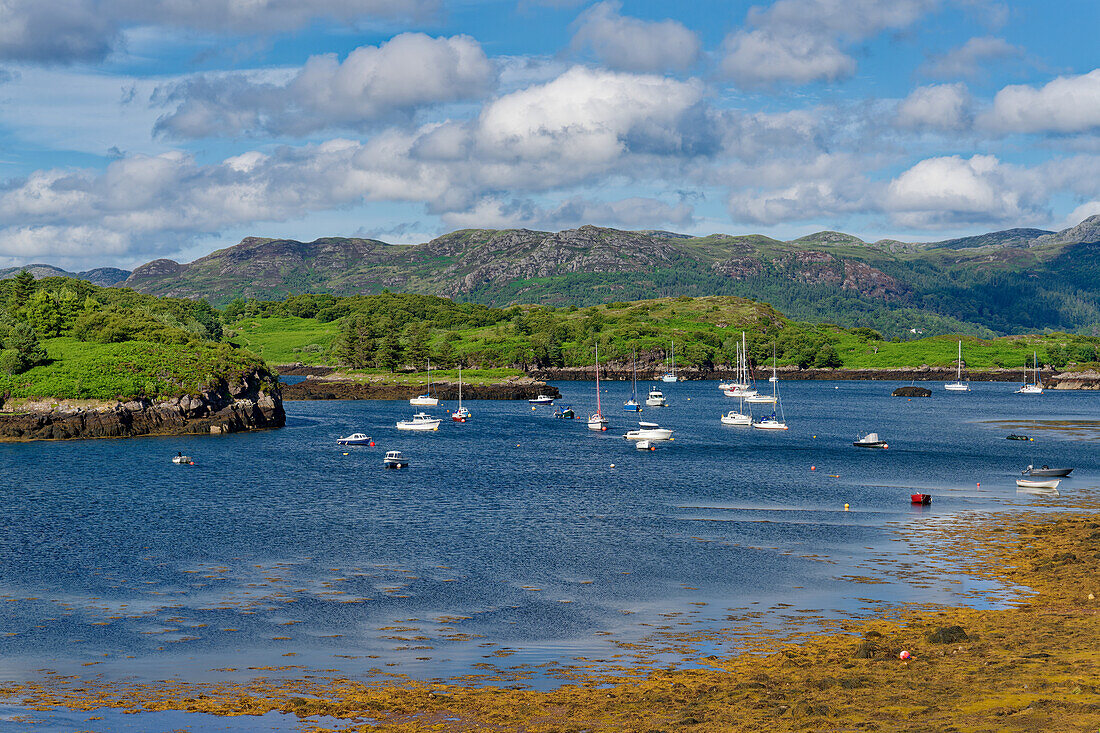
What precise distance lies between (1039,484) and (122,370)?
118524 mm

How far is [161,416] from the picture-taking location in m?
138

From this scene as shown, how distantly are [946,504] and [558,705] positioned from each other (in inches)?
2300

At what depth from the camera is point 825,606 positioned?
151ft

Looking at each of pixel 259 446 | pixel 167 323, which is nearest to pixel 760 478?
pixel 259 446

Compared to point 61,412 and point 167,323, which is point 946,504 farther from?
point 167,323

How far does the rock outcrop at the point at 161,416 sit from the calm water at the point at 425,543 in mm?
6219

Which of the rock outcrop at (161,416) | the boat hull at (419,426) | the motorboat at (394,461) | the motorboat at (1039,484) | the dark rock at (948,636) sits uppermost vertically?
the rock outcrop at (161,416)

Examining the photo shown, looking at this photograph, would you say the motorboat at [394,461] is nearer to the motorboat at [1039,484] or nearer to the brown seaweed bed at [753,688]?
the motorboat at [1039,484]

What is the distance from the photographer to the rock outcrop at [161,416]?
423 ft

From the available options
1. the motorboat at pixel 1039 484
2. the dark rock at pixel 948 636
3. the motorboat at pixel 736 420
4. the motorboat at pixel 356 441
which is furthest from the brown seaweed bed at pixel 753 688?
the motorboat at pixel 736 420

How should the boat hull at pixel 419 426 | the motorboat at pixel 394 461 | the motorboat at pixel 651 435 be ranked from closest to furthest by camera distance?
the motorboat at pixel 394 461 → the motorboat at pixel 651 435 → the boat hull at pixel 419 426

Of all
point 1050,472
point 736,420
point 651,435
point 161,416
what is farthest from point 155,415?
point 1050,472

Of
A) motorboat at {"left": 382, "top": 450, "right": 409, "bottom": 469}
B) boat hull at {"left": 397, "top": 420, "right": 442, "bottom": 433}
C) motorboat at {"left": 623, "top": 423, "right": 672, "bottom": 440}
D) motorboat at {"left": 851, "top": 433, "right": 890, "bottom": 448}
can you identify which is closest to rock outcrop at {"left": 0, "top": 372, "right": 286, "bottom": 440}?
boat hull at {"left": 397, "top": 420, "right": 442, "bottom": 433}

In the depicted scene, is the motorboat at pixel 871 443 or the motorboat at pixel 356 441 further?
the motorboat at pixel 356 441
